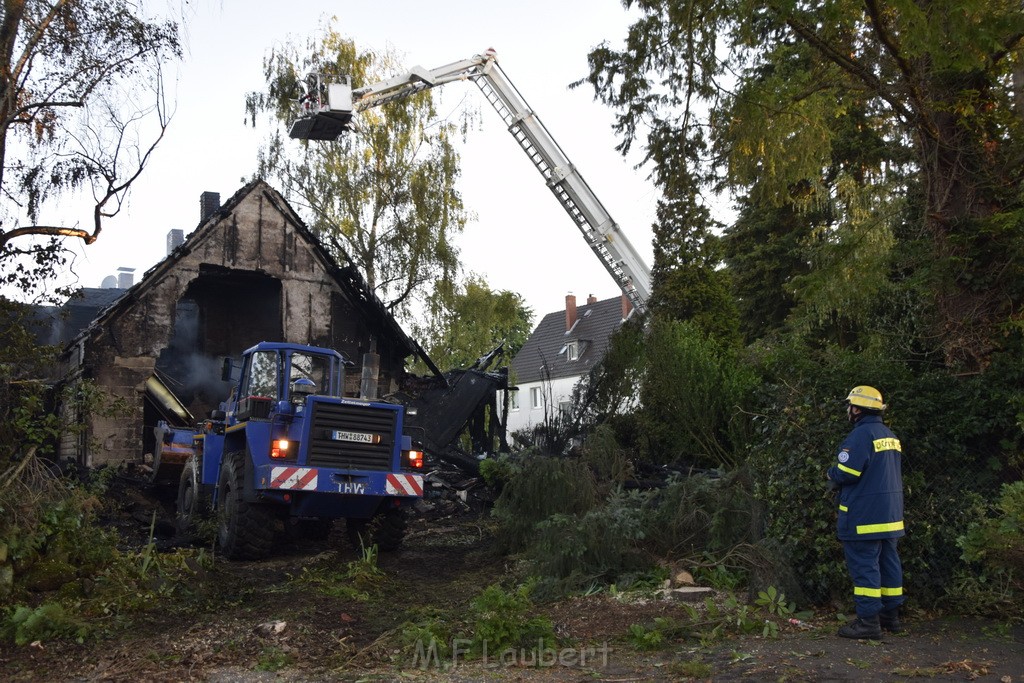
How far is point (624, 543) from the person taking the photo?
30.4 feet

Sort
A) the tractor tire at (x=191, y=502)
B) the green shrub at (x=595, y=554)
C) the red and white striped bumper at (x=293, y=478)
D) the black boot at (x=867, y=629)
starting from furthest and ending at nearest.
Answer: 1. the tractor tire at (x=191, y=502)
2. the red and white striped bumper at (x=293, y=478)
3. the green shrub at (x=595, y=554)
4. the black boot at (x=867, y=629)

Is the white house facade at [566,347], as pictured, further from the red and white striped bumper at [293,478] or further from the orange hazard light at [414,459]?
the red and white striped bumper at [293,478]

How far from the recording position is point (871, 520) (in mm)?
6906

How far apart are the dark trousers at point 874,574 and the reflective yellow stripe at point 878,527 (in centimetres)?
10

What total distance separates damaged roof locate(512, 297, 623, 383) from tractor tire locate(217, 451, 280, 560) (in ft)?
117

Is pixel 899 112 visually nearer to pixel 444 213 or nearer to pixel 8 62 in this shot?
pixel 8 62

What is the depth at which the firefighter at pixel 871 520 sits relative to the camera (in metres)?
6.84

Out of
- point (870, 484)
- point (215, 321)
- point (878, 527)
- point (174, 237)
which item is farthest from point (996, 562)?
point (174, 237)

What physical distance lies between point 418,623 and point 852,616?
3387 millimetres

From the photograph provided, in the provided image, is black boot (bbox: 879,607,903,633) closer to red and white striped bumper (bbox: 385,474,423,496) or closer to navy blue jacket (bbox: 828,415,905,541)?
navy blue jacket (bbox: 828,415,905,541)

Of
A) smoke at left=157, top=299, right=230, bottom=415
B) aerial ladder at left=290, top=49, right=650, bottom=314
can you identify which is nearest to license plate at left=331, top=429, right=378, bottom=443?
smoke at left=157, top=299, right=230, bottom=415

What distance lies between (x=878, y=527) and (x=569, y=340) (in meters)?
46.8

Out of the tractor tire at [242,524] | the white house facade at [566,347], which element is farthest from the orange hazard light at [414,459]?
the white house facade at [566,347]

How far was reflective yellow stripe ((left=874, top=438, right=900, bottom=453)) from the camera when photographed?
23.1ft
